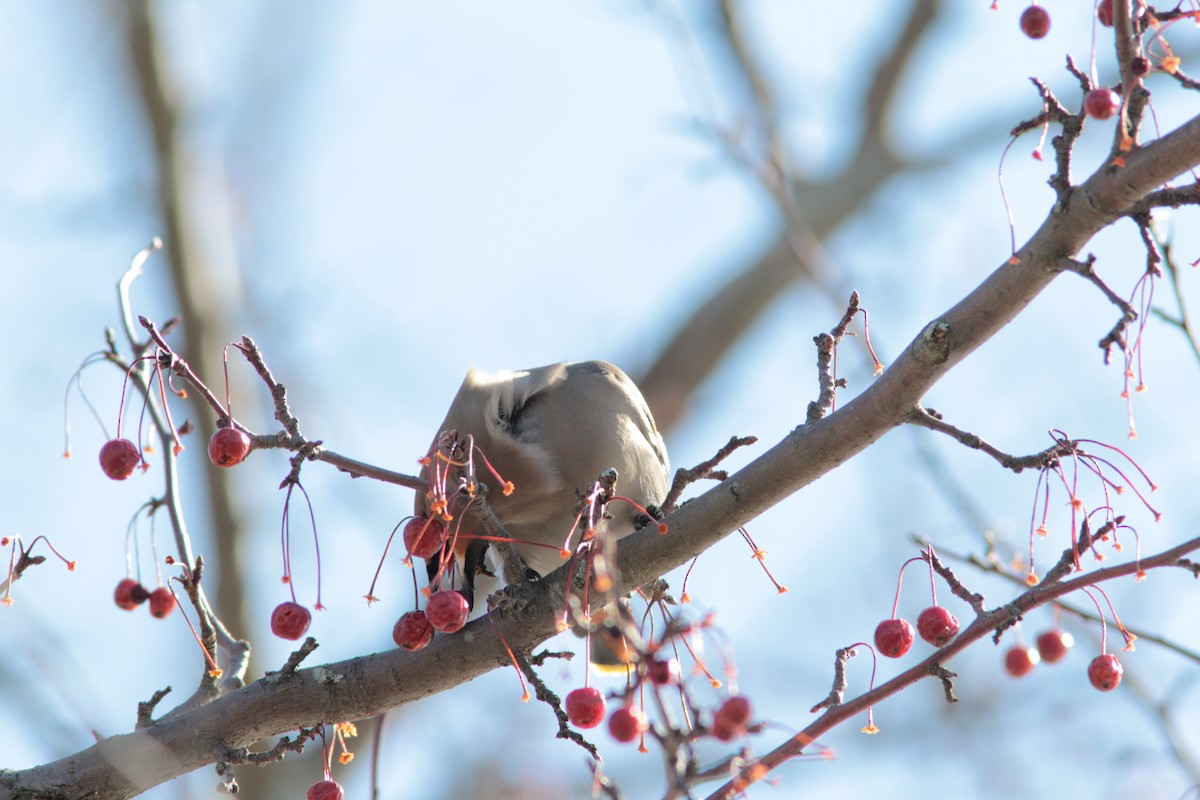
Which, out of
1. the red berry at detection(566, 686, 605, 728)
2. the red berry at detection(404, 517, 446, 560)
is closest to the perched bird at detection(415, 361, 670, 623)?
the red berry at detection(404, 517, 446, 560)

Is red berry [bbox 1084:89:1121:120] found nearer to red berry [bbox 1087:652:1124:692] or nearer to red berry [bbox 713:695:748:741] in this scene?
red berry [bbox 1087:652:1124:692]

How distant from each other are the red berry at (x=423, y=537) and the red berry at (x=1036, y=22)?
5.13 ft

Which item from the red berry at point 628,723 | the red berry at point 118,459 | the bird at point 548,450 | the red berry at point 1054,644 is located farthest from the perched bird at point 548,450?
the red berry at point 628,723

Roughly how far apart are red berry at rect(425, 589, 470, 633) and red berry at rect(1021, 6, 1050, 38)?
5.35ft

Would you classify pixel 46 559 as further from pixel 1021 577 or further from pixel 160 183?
pixel 160 183

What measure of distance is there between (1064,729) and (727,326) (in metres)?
3.39

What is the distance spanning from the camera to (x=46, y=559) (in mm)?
2771

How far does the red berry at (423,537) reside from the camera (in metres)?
2.56

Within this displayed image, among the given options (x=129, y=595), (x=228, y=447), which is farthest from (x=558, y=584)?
(x=129, y=595)

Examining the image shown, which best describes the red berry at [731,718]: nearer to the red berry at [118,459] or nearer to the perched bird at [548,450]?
the red berry at [118,459]

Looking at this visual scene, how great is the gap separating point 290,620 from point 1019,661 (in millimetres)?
1469

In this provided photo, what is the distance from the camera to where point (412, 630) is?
2.73 m

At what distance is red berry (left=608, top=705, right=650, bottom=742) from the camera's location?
2.03 meters

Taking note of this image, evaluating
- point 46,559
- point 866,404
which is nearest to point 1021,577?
point 866,404
